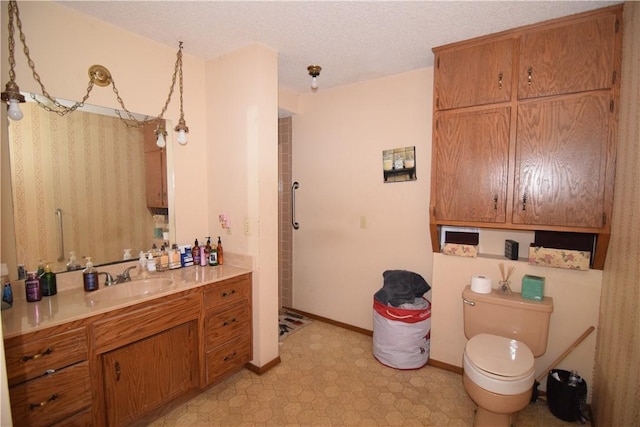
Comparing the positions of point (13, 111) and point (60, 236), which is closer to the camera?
point (13, 111)

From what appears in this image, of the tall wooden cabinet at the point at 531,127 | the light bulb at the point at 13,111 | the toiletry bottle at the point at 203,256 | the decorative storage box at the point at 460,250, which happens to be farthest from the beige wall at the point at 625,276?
the light bulb at the point at 13,111

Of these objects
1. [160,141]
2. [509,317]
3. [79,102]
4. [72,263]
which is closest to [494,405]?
[509,317]

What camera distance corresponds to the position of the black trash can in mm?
1905

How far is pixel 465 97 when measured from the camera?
2.21 meters

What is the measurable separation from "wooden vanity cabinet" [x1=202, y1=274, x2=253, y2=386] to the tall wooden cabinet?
5.15 feet

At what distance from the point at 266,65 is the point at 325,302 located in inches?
94.5

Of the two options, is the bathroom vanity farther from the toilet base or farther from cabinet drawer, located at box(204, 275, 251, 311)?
the toilet base

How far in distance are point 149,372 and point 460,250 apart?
2267 mm

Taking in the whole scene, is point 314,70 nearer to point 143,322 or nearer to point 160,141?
point 160,141

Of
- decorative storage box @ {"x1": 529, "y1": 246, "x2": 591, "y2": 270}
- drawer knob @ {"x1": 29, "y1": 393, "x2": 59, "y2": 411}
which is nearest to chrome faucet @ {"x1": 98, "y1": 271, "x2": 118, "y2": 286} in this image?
drawer knob @ {"x1": 29, "y1": 393, "x2": 59, "y2": 411}

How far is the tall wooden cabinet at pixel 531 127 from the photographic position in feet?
6.05

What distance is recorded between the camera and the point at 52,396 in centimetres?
144

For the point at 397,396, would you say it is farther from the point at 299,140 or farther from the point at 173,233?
the point at 299,140

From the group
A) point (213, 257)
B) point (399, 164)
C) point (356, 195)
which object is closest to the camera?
point (213, 257)
